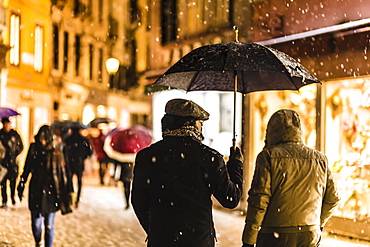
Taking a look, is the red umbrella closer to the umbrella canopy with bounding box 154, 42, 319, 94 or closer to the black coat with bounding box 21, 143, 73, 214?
the black coat with bounding box 21, 143, 73, 214

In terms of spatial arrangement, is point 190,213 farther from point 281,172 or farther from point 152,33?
point 152,33

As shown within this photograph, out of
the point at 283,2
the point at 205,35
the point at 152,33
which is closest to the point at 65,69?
the point at 152,33

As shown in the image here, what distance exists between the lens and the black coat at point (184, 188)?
3180 millimetres

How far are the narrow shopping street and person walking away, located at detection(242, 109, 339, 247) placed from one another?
378 centimetres

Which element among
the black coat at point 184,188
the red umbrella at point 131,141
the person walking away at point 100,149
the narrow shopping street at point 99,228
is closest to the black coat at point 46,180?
the narrow shopping street at point 99,228

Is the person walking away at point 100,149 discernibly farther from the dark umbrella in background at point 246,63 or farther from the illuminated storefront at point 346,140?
the dark umbrella in background at point 246,63

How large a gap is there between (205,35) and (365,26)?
4.62m

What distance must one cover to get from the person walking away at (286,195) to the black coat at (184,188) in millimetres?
312

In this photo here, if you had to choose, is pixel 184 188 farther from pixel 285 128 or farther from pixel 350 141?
pixel 350 141

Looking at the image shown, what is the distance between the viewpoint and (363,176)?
26.0 feet

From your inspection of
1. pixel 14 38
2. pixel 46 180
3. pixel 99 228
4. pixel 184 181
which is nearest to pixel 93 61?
pixel 14 38

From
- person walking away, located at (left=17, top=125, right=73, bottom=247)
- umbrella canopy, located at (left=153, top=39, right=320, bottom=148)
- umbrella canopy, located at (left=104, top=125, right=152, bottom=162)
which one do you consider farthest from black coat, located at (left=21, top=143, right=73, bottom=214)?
umbrella canopy, located at (left=104, top=125, right=152, bottom=162)

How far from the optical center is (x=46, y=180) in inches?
251

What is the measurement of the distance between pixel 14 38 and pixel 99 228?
17.7 m
